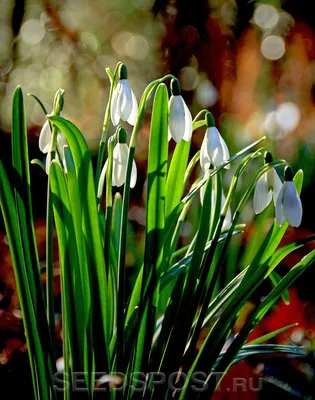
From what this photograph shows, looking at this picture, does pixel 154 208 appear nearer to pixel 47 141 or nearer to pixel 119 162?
pixel 119 162

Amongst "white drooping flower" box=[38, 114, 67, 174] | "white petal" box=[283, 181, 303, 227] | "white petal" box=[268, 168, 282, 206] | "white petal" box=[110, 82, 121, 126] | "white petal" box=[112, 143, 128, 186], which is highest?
"white petal" box=[110, 82, 121, 126]

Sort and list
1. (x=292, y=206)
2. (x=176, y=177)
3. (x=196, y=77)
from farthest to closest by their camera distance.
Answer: (x=196, y=77), (x=176, y=177), (x=292, y=206)

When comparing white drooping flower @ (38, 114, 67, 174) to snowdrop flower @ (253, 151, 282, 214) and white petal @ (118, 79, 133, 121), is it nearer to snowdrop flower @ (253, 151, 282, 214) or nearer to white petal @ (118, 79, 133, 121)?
white petal @ (118, 79, 133, 121)

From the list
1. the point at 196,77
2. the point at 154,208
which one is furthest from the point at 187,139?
the point at 196,77

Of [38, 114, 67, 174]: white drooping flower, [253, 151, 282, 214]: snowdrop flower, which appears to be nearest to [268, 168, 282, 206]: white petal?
[253, 151, 282, 214]: snowdrop flower

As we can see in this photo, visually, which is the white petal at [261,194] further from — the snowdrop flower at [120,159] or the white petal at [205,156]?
the snowdrop flower at [120,159]

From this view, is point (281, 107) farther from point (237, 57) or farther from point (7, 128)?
point (7, 128)
